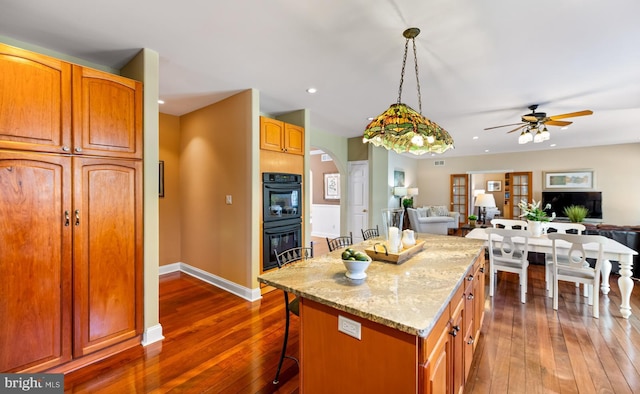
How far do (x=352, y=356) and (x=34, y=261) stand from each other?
87.2 inches

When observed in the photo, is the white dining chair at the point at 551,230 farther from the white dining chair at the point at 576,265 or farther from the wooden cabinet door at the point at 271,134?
the wooden cabinet door at the point at 271,134

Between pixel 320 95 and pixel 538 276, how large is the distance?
4254mm

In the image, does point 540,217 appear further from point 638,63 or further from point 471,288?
point 471,288

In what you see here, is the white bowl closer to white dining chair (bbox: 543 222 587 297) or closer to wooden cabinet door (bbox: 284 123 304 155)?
wooden cabinet door (bbox: 284 123 304 155)

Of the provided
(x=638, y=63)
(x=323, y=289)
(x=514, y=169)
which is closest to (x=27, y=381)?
(x=323, y=289)

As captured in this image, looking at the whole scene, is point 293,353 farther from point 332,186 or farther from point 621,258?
point 332,186

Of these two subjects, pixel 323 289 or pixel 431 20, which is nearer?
pixel 323 289

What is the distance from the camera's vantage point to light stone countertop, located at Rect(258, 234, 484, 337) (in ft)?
3.60

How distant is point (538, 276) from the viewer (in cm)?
409

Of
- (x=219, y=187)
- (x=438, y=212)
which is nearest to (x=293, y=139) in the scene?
(x=219, y=187)

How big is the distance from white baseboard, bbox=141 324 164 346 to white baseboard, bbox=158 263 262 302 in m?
1.02

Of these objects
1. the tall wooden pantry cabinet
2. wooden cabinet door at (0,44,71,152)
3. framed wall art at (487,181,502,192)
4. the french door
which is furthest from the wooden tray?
framed wall art at (487,181,502,192)

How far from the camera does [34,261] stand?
1.83 meters

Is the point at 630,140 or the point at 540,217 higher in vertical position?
the point at 630,140
